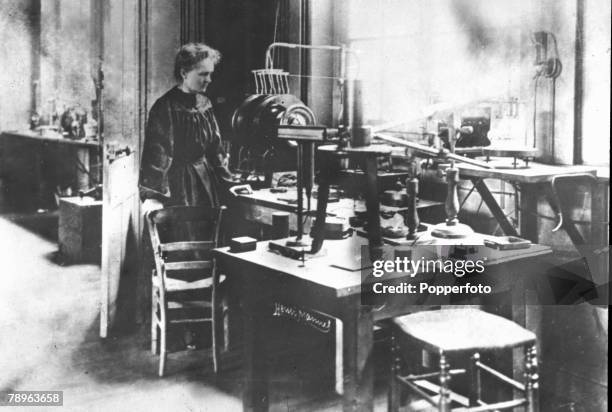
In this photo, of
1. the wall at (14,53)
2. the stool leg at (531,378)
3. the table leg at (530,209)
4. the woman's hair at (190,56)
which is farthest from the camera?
the woman's hair at (190,56)

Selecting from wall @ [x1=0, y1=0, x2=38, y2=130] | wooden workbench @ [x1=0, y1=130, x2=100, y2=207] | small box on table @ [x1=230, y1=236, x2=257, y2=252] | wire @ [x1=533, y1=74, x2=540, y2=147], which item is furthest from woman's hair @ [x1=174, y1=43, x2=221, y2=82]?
wire @ [x1=533, y1=74, x2=540, y2=147]

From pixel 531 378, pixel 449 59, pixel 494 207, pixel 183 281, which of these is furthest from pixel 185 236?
pixel 531 378

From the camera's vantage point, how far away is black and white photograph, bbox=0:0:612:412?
250cm

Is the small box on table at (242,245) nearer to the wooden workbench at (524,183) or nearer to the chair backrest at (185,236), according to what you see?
the chair backrest at (185,236)

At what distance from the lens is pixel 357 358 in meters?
2.26

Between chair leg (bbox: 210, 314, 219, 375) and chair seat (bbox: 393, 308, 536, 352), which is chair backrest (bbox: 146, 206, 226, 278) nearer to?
chair leg (bbox: 210, 314, 219, 375)

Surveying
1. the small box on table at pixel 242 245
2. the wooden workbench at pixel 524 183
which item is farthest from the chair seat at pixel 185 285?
the wooden workbench at pixel 524 183

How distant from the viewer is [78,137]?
13.7 feet

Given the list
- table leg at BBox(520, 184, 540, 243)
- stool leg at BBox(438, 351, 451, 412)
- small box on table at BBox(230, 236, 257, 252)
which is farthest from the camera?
table leg at BBox(520, 184, 540, 243)

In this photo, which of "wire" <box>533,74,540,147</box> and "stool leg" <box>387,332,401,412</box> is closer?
"stool leg" <box>387,332,401,412</box>

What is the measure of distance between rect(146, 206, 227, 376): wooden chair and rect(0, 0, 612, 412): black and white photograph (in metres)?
0.01

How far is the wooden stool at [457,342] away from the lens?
2.21m

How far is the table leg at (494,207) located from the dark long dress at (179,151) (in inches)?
61.5

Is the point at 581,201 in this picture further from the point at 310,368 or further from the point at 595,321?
the point at 310,368
